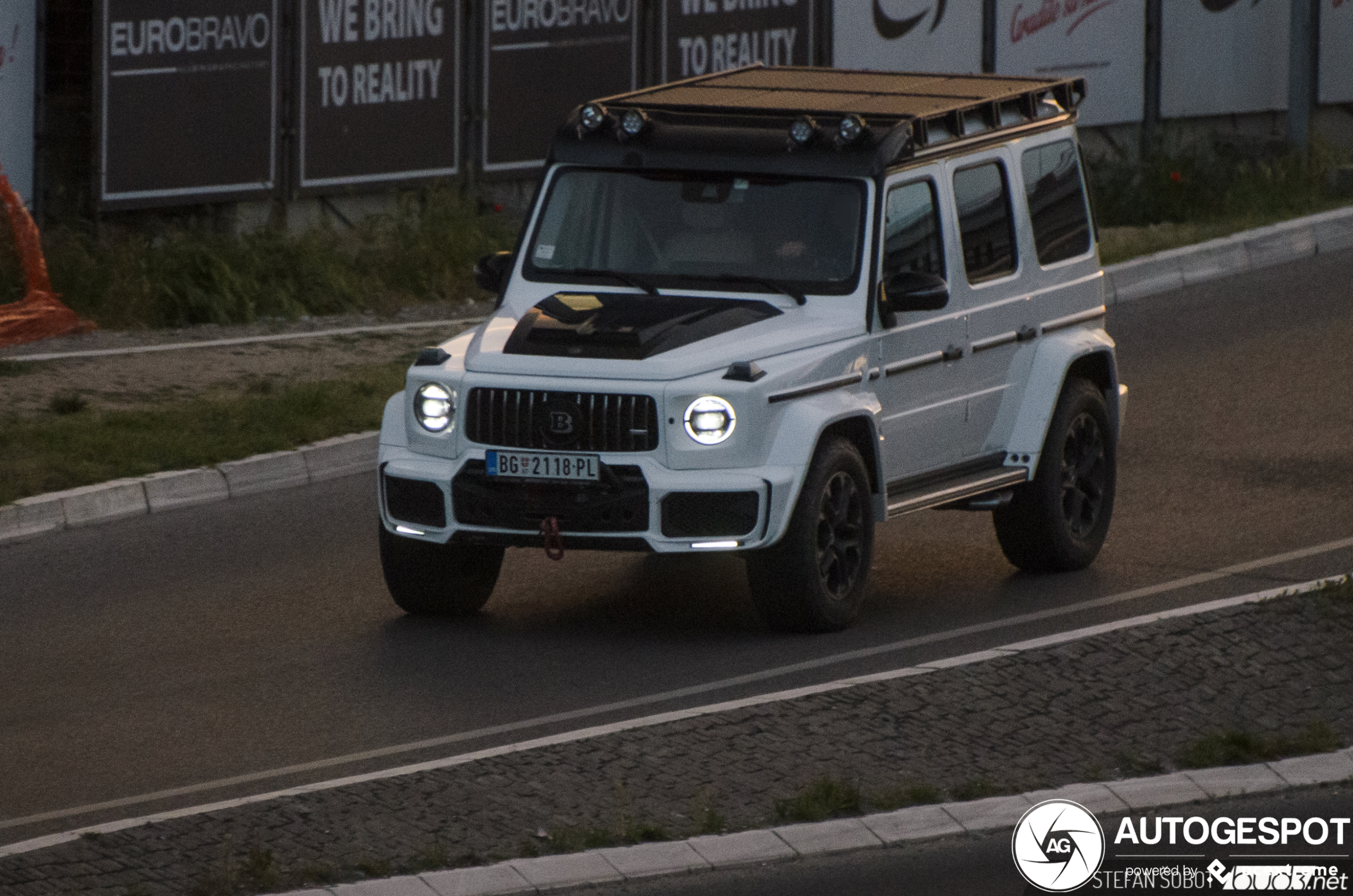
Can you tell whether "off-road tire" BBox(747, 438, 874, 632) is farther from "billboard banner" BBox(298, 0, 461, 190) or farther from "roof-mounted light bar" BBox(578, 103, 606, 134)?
"billboard banner" BBox(298, 0, 461, 190)

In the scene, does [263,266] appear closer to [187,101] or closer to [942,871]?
[187,101]

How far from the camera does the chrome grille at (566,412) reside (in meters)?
9.60

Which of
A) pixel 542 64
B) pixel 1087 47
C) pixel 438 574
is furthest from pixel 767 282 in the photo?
pixel 1087 47

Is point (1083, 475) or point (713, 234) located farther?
point (1083, 475)

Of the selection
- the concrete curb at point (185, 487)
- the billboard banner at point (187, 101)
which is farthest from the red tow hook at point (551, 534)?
the billboard banner at point (187, 101)

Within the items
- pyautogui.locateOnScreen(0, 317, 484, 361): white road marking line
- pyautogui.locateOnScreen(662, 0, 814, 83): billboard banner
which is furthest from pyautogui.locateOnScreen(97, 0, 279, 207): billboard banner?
pyautogui.locateOnScreen(662, 0, 814, 83): billboard banner

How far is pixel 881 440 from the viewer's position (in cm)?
1030

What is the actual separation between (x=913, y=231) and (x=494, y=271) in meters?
1.72

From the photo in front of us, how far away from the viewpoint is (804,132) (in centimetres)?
1045

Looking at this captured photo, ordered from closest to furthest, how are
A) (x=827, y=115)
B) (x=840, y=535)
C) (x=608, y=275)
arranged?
1. (x=840, y=535)
2. (x=608, y=275)
3. (x=827, y=115)

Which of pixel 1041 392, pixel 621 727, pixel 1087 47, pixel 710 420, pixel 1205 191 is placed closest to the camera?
pixel 621 727

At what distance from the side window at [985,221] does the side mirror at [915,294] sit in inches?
25.5

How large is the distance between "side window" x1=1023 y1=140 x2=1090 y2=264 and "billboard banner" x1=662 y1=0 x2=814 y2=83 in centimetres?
968

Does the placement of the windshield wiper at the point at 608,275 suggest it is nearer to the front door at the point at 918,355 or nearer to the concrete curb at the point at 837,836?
the front door at the point at 918,355
